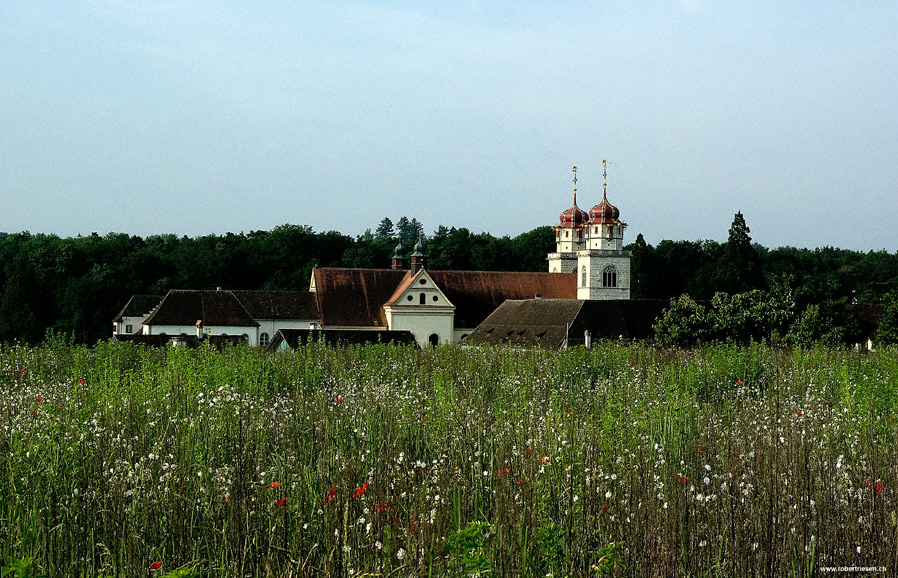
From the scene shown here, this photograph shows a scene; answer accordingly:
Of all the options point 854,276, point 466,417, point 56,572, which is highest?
point 854,276

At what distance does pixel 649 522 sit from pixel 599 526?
1.24 ft

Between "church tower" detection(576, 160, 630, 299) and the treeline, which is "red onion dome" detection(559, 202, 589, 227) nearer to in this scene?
"church tower" detection(576, 160, 630, 299)

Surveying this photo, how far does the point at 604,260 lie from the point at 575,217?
1034 centimetres

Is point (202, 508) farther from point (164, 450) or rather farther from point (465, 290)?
point (465, 290)

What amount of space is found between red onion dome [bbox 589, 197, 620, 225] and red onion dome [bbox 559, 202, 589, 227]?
664cm

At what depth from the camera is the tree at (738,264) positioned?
7244 centimetres

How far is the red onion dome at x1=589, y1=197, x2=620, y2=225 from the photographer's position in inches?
2857

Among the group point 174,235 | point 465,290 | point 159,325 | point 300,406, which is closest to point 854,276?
point 465,290

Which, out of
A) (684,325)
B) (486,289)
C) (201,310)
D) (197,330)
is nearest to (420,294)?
(486,289)

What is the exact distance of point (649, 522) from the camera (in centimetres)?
552

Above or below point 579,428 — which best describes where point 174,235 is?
above

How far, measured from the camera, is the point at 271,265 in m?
91.8

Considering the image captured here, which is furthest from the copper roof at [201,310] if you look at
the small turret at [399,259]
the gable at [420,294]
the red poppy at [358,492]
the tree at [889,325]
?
the red poppy at [358,492]

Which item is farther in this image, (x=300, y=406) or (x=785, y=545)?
(x=300, y=406)
